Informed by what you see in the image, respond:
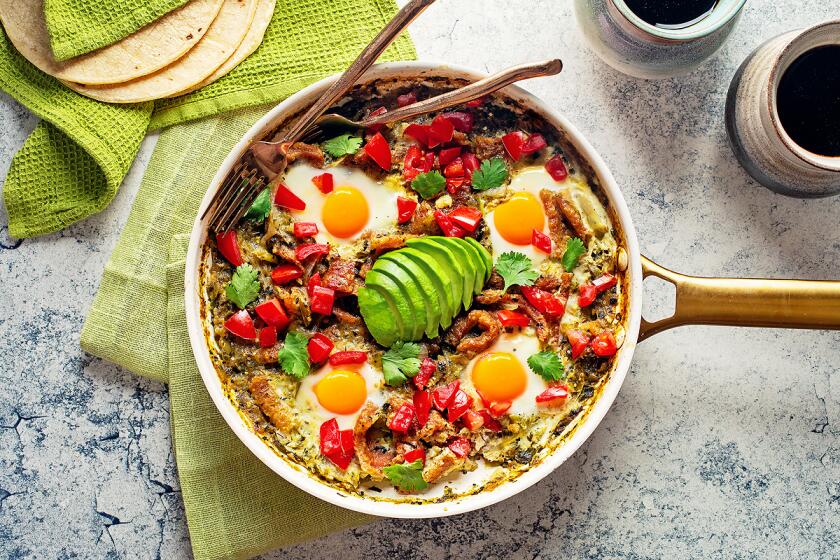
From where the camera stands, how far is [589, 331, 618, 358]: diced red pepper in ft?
11.6

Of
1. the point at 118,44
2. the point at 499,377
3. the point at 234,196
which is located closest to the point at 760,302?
the point at 499,377

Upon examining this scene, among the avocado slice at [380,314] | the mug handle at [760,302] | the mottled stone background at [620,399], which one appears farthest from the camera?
the mottled stone background at [620,399]

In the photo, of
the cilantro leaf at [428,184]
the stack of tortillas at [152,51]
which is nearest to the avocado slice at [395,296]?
the cilantro leaf at [428,184]

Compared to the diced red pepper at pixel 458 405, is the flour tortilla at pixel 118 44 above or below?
above

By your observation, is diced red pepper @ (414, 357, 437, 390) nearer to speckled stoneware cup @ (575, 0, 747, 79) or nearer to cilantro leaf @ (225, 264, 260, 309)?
cilantro leaf @ (225, 264, 260, 309)

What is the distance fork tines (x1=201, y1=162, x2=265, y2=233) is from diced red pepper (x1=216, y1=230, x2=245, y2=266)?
3cm

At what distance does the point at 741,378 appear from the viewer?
3.97 meters

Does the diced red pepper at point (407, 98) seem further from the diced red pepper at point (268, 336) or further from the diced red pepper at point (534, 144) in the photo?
the diced red pepper at point (268, 336)

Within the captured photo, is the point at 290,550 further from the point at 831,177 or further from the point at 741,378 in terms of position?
the point at 831,177

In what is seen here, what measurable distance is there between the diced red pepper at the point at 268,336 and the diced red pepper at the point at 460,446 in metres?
0.98

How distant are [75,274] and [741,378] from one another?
3.58 meters

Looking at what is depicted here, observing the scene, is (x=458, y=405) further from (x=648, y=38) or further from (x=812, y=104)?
(x=812, y=104)

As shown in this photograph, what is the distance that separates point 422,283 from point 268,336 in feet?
2.59

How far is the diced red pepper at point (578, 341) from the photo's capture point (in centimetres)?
354
